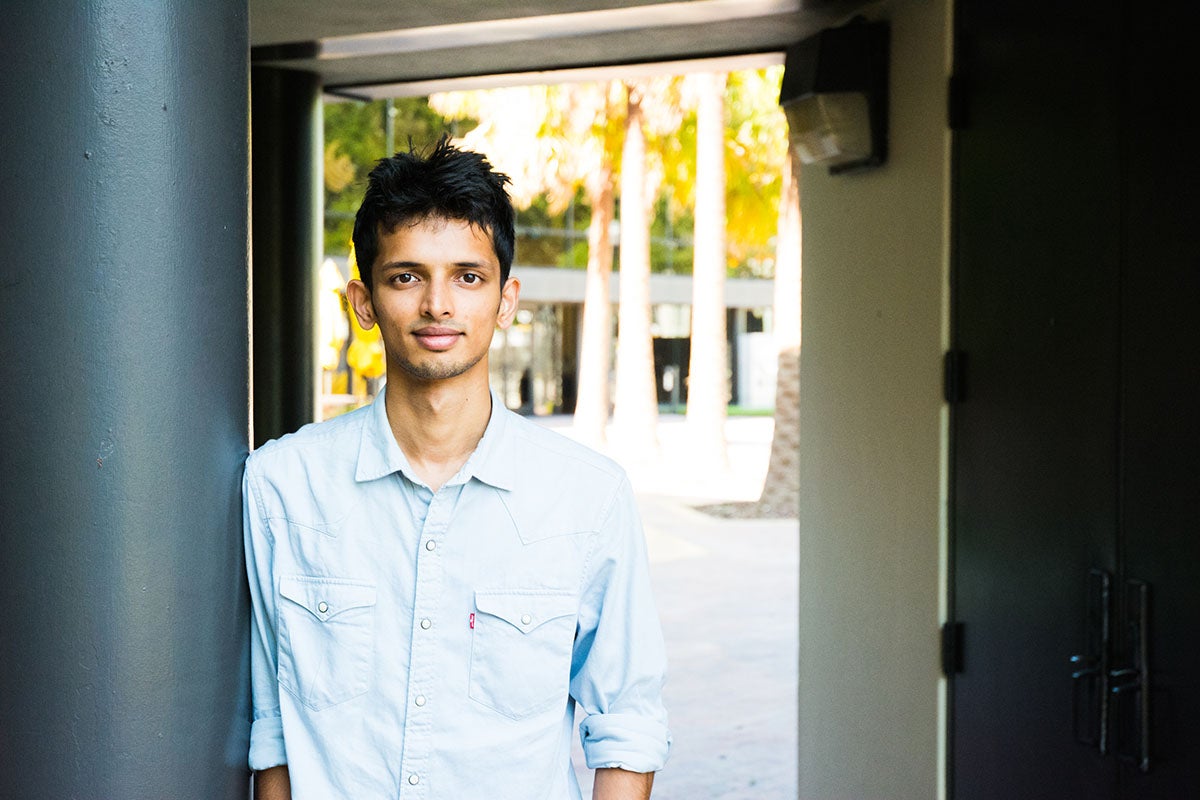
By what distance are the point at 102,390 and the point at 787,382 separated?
13.6 m

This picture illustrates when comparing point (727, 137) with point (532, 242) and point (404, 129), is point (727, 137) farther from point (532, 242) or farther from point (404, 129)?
point (532, 242)

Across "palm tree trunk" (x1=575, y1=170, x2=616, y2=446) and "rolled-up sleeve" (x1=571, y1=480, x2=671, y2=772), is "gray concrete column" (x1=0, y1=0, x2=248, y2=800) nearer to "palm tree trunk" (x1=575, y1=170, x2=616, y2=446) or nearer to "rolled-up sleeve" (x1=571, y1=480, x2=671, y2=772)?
"rolled-up sleeve" (x1=571, y1=480, x2=671, y2=772)

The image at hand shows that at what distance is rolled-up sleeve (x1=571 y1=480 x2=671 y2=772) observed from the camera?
2314mm

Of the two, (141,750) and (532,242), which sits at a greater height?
(532,242)

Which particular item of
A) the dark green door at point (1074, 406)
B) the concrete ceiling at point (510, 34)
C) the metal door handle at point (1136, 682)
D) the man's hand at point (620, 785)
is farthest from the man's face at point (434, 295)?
the concrete ceiling at point (510, 34)

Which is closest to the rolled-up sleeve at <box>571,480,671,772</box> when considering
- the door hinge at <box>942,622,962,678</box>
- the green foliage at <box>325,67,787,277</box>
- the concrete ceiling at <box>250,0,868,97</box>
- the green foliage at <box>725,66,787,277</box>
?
the door hinge at <box>942,622,962,678</box>

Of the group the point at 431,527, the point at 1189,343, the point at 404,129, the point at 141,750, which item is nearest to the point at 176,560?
the point at 141,750

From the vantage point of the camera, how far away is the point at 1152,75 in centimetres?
306

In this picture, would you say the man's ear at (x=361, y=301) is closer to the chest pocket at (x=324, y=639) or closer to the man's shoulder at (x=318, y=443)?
the man's shoulder at (x=318, y=443)

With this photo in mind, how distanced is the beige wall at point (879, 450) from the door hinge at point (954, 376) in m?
0.07

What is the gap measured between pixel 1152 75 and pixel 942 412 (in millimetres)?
1513

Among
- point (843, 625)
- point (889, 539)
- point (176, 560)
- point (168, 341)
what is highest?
point (168, 341)

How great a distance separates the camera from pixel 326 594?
7.14 ft

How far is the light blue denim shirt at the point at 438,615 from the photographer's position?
84.7 inches
